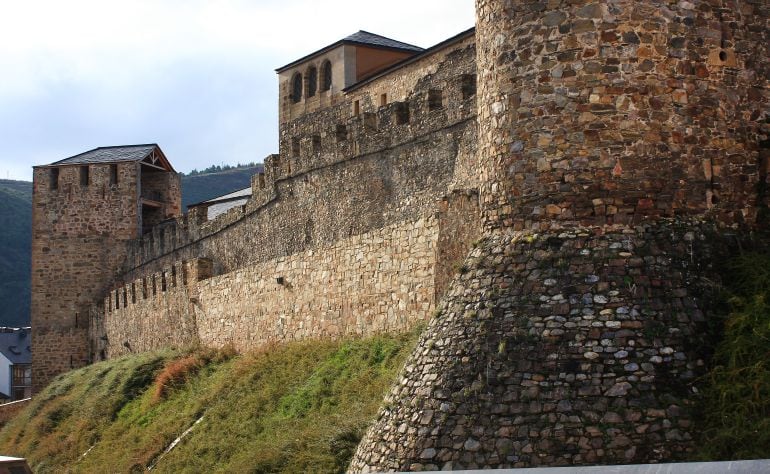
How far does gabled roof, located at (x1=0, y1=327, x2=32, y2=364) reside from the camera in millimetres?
59656

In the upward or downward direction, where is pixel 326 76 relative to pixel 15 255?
upward

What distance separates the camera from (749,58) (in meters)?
9.05

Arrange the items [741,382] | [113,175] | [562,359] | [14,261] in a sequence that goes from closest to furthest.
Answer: [741,382] → [562,359] → [113,175] → [14,261]

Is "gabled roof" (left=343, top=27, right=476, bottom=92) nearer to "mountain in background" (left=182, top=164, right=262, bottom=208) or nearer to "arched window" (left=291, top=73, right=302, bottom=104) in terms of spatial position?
"arched window" (left=291, top=73, right=302, bottom=104)

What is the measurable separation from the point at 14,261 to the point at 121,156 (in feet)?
171

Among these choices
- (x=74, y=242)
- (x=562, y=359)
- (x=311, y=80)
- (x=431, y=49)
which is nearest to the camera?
(x=562, y=359)

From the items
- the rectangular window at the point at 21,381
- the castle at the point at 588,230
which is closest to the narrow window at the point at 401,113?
the castle at the point at 588,230

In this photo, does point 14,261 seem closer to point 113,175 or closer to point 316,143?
point 113,175

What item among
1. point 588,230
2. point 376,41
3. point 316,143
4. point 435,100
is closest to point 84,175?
point 376,41

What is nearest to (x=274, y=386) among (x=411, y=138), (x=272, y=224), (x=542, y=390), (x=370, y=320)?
(x=370, y=320)

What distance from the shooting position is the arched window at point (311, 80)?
128 ft

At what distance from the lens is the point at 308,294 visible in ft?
60.1

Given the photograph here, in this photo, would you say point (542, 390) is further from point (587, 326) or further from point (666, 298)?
point (666, 298)

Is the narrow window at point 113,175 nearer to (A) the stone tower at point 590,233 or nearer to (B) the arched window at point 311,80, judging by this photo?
(B) the arched window at point 311,80
